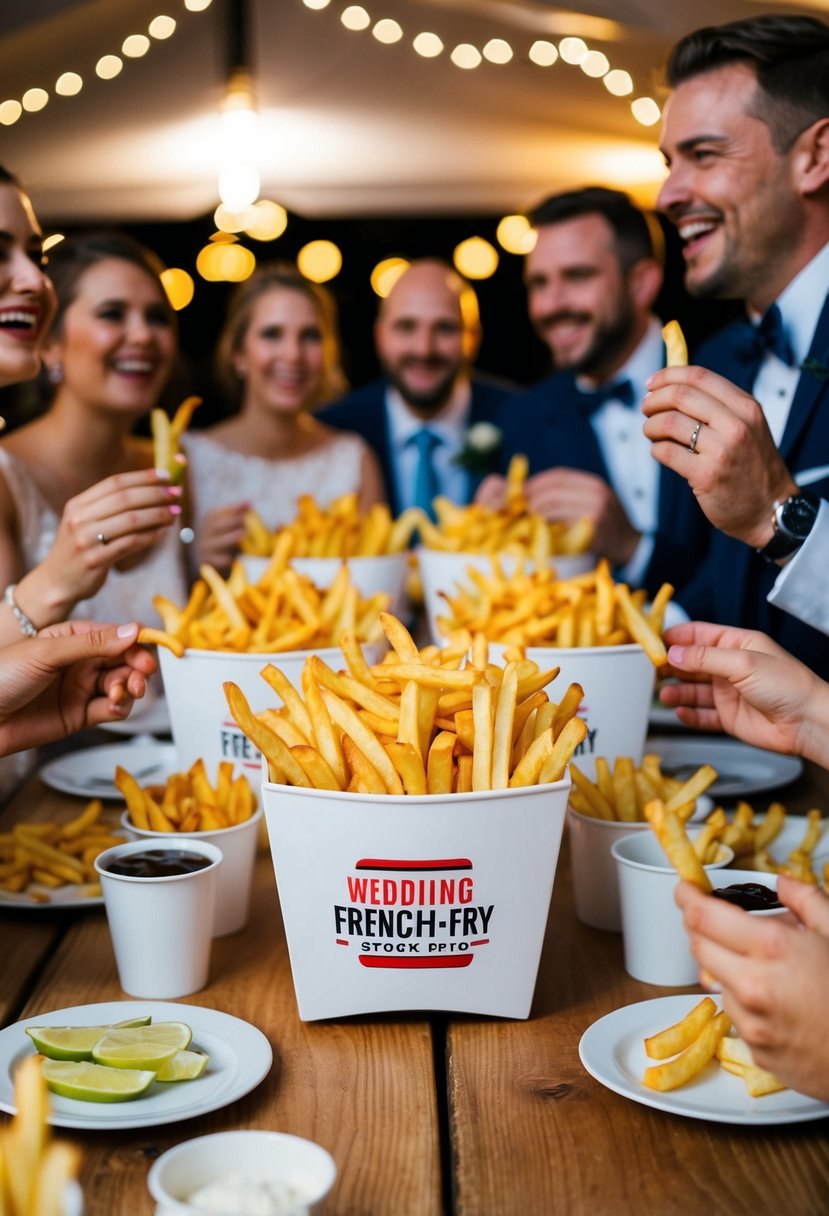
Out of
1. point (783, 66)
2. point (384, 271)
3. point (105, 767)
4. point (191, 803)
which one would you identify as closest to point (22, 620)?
point (105, 767)

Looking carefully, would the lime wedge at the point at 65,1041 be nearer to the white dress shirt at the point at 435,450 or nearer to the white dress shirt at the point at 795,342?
the white dress shirt at the point at 795,342

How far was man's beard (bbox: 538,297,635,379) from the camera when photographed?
211 inches

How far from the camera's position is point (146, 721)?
2686 millimetres

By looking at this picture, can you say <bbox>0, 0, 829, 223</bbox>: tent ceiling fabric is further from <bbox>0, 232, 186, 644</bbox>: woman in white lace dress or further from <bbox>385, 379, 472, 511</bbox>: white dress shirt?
<bbox>385, 379, 472, 511</bbox>: white dress shirt

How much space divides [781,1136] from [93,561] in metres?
1.47

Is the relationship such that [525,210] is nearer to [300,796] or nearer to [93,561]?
[93,561]

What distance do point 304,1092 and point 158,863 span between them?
337 millimetres

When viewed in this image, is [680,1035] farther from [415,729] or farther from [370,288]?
[370,288]

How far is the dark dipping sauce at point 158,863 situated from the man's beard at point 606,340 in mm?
4307

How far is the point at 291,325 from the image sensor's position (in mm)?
5188

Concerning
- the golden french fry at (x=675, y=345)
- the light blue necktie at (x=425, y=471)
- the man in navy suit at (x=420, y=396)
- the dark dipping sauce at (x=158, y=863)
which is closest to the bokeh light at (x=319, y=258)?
the man in navy suit at (x=420, y=396)

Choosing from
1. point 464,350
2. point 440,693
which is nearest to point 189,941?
point 440,693

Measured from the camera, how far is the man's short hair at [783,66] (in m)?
3.05

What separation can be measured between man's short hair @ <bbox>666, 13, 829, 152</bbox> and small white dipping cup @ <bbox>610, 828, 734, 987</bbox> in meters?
2.25
